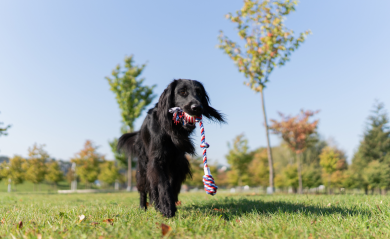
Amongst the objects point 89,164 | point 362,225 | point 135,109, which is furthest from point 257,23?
point 89,164

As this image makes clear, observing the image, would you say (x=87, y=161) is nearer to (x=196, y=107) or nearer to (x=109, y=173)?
(x=109, y=173)

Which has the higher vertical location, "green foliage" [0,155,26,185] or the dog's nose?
the dog's nose

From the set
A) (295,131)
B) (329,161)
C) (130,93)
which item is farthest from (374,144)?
(130,93)

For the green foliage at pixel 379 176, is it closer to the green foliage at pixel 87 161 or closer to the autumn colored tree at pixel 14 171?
the green foliage at pixel 87 161

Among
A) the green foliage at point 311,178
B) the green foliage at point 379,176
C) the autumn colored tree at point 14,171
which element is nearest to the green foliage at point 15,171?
the autumn colored tree at point 14,171

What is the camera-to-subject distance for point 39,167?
1076 inches

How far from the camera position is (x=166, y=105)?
11.3 feet

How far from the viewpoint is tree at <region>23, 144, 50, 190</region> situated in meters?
27.0

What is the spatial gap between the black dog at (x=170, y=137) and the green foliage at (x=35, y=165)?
28.5 metres

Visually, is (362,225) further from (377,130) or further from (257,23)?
(377,130)

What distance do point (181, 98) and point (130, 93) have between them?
61.2ft

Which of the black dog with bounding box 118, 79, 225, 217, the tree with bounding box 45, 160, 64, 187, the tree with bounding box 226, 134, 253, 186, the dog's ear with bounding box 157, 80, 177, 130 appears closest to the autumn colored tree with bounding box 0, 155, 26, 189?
the tree with bounding box 45, 160, 64, 187

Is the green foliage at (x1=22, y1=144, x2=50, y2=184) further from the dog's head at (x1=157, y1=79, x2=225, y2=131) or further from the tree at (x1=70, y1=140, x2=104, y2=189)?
the dog's head at (x1=157, y1=79, x2=225, y2=131)

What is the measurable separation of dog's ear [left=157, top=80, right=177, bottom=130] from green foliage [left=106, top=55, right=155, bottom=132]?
1785cm
